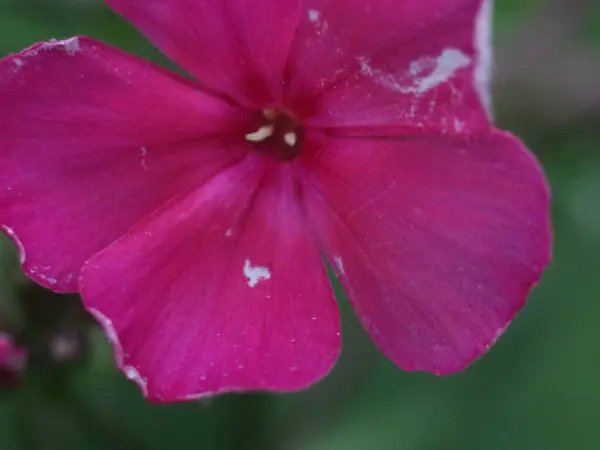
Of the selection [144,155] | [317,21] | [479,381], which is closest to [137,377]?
[144,155]

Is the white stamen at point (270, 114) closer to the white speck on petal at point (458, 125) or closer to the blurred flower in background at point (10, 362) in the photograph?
the white speck on petal at point (458, 125)

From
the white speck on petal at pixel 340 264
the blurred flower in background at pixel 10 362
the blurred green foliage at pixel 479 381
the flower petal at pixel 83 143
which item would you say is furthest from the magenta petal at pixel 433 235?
the blurred green foliage at pixel 479 381

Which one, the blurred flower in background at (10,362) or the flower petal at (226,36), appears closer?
the flower petal at (226,36)

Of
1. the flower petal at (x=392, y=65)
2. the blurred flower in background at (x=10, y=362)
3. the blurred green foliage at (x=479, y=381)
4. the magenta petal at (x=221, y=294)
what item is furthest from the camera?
the blurred green foliage at (x=479, y=381)

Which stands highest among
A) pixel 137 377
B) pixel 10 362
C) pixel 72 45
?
pixel 72 45

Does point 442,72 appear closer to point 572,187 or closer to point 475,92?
point 475,92

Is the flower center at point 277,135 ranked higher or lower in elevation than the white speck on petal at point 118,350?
higher

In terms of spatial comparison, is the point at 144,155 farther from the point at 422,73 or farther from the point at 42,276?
the point at 422,73

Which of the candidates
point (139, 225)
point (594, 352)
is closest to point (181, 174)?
point (139, 225)
